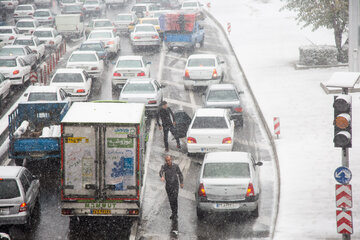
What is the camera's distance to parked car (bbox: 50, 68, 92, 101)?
26.3 metres

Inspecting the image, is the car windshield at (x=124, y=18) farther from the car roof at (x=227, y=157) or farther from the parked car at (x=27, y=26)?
the car roof at (x=227, y=157)

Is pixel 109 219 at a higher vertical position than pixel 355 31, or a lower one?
lower

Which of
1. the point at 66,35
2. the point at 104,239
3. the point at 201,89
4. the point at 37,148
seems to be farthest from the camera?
the point at 66,35

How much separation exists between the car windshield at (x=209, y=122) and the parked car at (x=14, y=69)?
1196cm

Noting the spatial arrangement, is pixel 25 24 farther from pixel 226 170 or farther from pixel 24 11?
pixel 226 170

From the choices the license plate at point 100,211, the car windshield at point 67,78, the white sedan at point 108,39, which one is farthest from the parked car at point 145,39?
the license plate at point 100,211

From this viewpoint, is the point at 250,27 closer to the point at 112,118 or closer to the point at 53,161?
the point at 53,161

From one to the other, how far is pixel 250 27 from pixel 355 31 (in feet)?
77.4

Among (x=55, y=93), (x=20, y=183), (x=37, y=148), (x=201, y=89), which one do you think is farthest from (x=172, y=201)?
(x=201, y=89)

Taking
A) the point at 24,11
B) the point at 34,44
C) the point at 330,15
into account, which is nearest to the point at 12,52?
the point at 34,44

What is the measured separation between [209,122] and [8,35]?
2529 cm

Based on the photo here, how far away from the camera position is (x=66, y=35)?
4522cm

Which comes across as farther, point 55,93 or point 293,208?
point 55,93

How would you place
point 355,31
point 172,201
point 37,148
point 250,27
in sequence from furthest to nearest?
point 250,27, point 355,31, point 37,148, point 172,201
